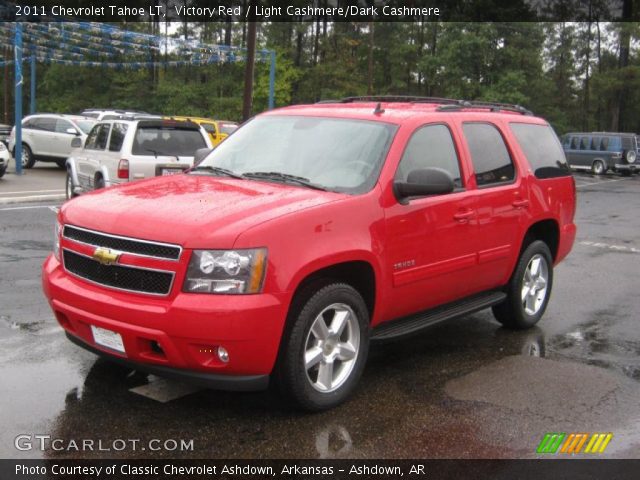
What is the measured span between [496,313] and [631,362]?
118cm

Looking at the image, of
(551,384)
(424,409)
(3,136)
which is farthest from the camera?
(3,136)

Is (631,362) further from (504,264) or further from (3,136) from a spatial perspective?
(3,136)

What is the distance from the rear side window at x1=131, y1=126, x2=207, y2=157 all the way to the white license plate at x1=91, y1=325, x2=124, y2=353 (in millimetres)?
7343

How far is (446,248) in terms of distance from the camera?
493cm

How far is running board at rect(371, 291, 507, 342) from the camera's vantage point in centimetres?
461

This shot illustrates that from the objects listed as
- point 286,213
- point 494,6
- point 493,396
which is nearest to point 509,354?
point 493,396

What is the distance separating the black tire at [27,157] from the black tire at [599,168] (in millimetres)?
23718

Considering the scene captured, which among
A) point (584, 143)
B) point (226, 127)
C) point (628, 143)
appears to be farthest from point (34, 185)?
point (628, 143)

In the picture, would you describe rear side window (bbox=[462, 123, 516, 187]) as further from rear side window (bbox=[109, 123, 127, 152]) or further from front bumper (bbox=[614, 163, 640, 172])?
front bumper (bbox=[614, 163, 640, 172])

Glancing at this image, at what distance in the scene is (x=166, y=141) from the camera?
1113cm

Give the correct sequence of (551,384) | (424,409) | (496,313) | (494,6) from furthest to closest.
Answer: (494,6) → (496,313) → (551,384) → (424,409)

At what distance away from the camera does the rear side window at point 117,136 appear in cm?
1111

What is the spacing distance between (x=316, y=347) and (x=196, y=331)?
2.69 feet

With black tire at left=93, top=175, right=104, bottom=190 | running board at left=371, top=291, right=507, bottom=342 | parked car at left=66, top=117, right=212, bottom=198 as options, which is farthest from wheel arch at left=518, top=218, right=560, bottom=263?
black tire at left=93, top=175, right=104, bottom=190
